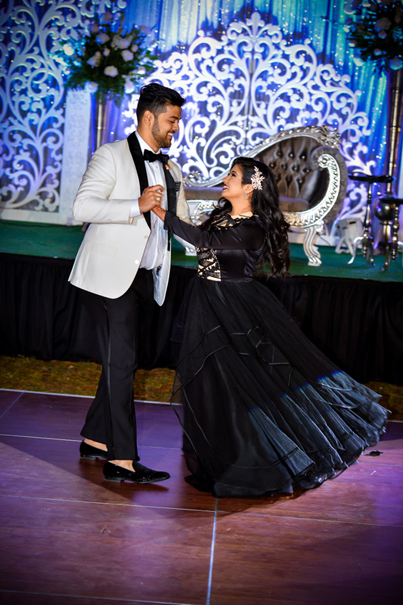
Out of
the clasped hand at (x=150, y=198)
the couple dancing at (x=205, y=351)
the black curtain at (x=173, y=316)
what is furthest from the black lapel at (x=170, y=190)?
the black curtain at (x=173, y=316)

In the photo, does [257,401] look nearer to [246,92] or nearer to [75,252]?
[75,252]

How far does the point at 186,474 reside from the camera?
2.81 metres

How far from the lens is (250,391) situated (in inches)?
107

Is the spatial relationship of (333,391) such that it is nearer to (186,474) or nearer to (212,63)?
(186,474)

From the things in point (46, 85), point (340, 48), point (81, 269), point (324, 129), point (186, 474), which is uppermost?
point (340, 48)

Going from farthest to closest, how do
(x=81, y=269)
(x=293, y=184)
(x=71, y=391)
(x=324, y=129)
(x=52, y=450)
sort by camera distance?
1. (x=293, y=184)
2. (x=324, y=129)
3. (x=71, y=391)
4. (x=52, y=450)
5. (x=81, y=269)

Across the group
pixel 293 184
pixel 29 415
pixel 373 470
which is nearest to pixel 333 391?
pixel 373 470

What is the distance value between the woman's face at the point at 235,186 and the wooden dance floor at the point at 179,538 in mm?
1347

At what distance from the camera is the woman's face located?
3102 millimetres

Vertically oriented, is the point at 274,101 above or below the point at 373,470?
above

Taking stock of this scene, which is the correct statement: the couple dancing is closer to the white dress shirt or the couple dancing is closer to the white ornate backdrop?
the white dress shirt

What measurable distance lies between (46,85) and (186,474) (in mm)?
6861

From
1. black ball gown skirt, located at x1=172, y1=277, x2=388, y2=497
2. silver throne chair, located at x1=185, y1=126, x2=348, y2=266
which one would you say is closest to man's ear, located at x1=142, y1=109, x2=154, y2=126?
black ball gown skirt, located at x1=172, y1=277, x2=388, y2=497

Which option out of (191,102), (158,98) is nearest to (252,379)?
(158,98)
